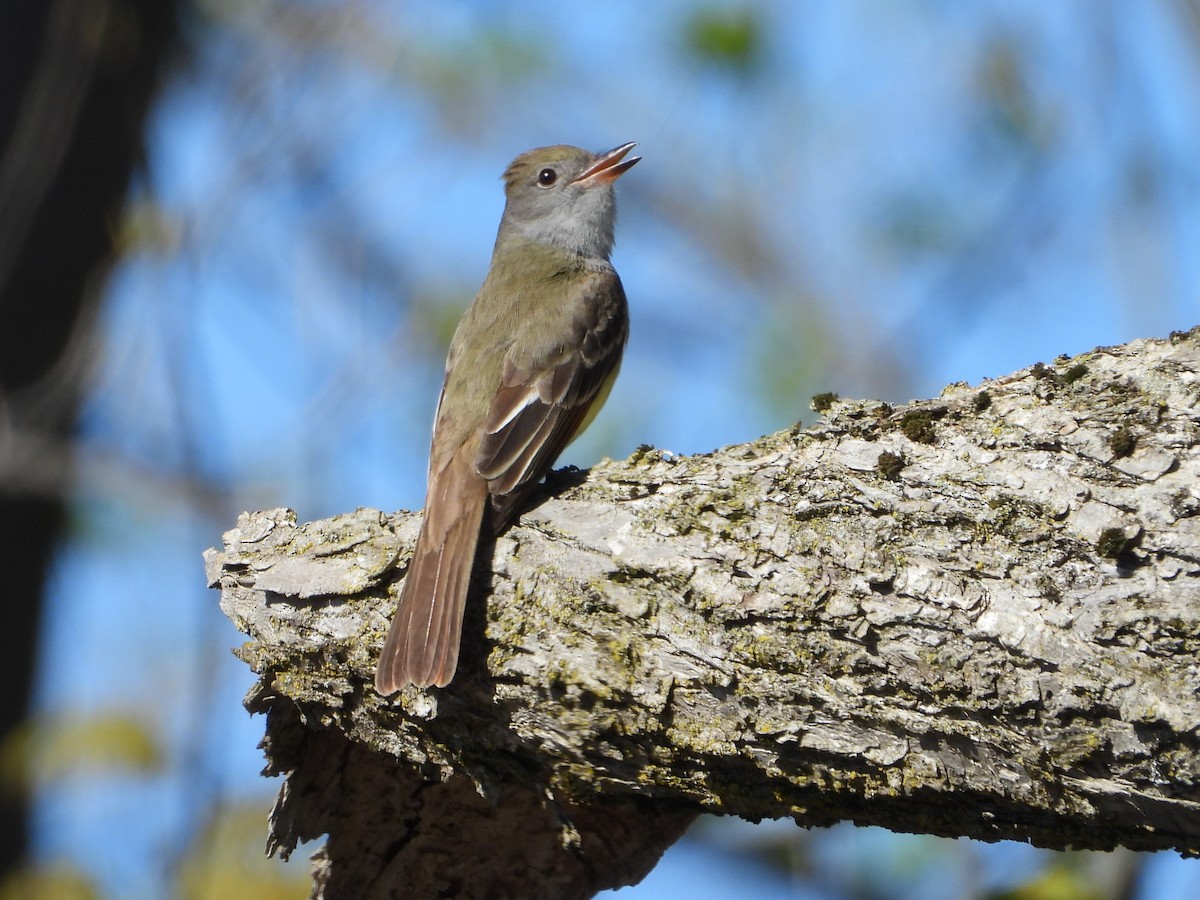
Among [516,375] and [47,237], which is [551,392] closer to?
[516,375]

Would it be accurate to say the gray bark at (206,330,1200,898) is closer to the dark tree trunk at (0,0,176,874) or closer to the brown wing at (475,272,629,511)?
the brown wing at (475,272,629,511)

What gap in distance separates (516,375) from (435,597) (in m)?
1.83

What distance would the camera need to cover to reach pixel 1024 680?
3027 mm

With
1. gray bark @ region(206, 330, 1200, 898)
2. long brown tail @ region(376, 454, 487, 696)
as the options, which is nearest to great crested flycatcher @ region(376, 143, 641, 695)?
long brown tail @ region(376, 454, 487, 696)

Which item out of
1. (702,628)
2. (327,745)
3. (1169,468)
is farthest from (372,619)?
(1169,468)

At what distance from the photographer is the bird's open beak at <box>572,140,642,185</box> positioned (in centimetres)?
723

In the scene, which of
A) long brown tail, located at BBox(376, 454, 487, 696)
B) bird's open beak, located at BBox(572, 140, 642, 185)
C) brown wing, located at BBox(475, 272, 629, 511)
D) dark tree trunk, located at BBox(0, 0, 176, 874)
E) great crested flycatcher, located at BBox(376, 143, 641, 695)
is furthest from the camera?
dark tree trunk, located at BBox(0, 0, 176, 874)

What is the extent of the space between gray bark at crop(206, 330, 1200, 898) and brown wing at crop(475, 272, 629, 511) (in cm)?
64

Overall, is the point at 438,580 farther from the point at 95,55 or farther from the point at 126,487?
the point at 126,487

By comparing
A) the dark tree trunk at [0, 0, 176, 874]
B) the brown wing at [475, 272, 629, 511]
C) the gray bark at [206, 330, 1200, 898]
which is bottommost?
the gray bark at [206, 330, 1200, 898]

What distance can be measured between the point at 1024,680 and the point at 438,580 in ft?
5.33

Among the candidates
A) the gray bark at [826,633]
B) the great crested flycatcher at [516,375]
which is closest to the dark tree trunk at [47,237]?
the great crested flycatcher at [516,375]

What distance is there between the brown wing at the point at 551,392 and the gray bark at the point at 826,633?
2.11 feet

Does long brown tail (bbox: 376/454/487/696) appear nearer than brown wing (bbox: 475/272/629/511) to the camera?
Yes
